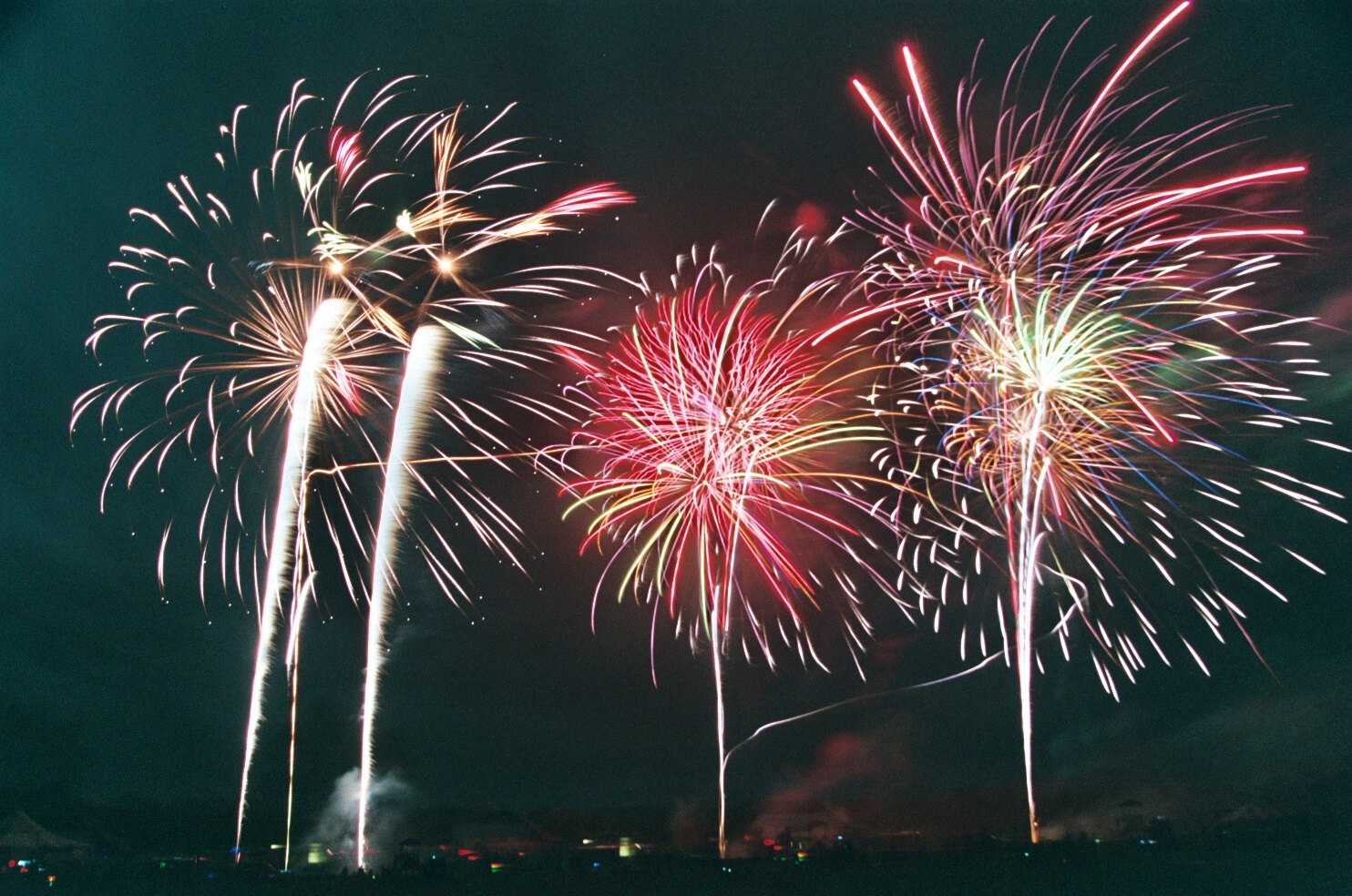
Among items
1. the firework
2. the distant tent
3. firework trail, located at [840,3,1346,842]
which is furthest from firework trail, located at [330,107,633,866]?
the distant tent

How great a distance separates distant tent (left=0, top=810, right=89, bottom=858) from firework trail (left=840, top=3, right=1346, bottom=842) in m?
8.94

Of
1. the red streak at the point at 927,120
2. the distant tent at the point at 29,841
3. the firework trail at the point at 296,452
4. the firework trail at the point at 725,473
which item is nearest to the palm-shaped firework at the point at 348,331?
the firework trail at the point at 296,452

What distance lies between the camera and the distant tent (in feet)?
20.0

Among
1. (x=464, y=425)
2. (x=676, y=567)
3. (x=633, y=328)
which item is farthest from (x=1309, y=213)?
(x=464, y=425)

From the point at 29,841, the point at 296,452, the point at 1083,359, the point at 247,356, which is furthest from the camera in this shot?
the point at 29,841

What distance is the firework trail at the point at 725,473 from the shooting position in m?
5.41

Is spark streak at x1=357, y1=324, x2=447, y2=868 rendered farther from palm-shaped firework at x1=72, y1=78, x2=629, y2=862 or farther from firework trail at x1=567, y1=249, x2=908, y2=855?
firework trail at x1=567, y1=249, x2=908, y2=855

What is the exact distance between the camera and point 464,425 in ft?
18.9

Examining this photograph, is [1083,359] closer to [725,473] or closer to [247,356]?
[725,473]

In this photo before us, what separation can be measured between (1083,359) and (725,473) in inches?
128

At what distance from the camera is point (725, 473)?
213 inches

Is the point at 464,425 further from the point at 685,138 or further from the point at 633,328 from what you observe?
the point at 685,138

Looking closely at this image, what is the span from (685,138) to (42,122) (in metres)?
6.79

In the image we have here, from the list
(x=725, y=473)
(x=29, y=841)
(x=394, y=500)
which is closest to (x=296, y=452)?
(x=394, y=500)
